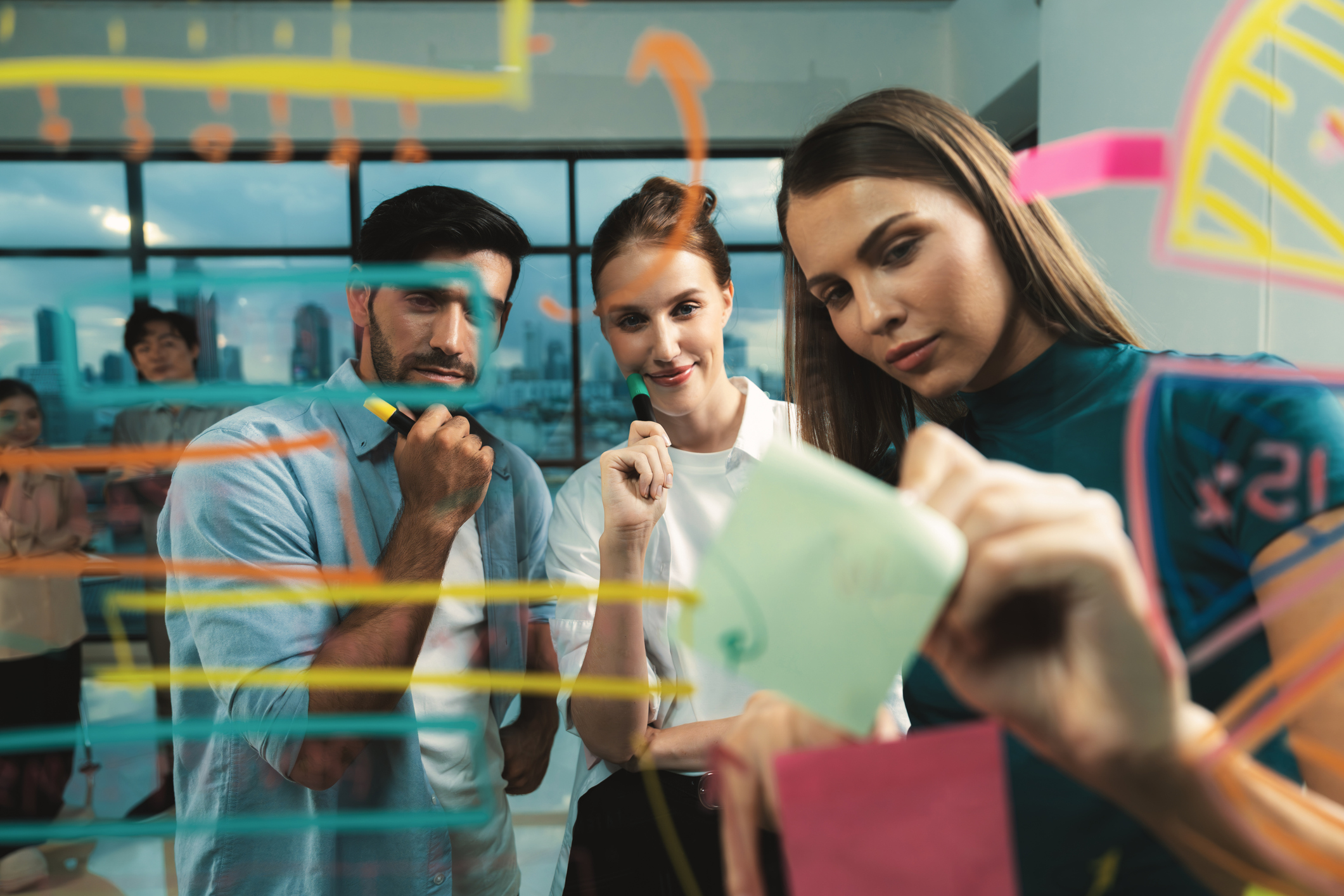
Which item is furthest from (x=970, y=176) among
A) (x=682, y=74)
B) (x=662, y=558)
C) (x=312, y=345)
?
(x=312, y=345)

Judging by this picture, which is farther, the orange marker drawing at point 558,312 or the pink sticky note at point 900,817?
the orange marker drawing at point 558,312

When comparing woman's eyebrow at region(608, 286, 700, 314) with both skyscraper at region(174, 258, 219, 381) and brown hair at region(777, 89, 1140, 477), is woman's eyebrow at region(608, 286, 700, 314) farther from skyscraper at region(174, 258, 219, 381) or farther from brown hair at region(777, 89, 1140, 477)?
skyscraper at region(174, 258, 219, 381)

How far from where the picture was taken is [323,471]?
1.15ft

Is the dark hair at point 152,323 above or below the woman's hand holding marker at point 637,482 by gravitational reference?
above

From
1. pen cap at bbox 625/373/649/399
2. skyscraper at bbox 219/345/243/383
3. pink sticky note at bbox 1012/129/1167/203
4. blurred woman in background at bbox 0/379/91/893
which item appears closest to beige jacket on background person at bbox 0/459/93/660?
blurred woman in background at bbox 0/379/91/893

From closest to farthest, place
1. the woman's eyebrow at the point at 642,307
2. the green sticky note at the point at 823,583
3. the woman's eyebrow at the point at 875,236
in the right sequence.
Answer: the green sticky note at the point at 823,583
the woman's eyebrow at the point at 875,236
the woman's eyebrow at the point at 642,307

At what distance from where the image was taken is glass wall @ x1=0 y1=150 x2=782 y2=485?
34cm

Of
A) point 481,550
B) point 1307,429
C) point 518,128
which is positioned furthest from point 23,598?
point 1307,429

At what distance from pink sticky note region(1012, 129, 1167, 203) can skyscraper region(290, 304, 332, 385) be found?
395 millimetres

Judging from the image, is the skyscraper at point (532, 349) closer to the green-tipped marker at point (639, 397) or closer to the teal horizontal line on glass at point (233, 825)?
the green-tipped marker at point (639, 397)

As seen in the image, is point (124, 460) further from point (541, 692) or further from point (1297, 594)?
point (1297, 594)

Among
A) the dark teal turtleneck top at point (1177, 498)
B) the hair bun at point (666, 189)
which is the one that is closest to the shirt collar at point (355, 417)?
the hair bun at point (666, 189)

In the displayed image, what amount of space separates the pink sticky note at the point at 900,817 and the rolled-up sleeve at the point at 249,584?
277 mm

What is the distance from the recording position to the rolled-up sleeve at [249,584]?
0.34 metres
